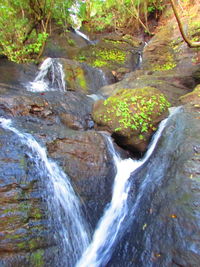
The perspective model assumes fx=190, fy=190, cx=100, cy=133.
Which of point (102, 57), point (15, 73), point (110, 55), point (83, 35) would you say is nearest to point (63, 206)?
point (15, 73)

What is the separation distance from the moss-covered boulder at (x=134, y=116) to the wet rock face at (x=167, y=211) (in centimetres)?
120

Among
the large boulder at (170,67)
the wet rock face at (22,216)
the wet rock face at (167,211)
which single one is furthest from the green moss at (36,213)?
the large boulder at (170,67)

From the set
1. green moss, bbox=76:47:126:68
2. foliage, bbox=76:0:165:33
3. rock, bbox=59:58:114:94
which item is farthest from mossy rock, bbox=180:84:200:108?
foliage, bbox=76:0:165:33

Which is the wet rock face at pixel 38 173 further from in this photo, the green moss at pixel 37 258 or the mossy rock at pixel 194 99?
the mossy rock at pixel 194 99

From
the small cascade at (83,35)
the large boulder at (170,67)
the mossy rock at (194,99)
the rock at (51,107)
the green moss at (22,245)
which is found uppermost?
the small cascade at (83,35)

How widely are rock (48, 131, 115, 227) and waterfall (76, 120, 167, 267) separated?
143 mm

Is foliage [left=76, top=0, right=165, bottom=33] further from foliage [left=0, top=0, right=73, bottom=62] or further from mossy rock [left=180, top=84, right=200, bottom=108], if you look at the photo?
mossy rock [left=180, top=84, right=200, bottom=108]

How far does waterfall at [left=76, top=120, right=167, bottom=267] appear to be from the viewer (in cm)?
294

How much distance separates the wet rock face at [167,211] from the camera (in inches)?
86.1

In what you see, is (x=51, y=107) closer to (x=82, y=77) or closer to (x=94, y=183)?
(x=94, y=183)

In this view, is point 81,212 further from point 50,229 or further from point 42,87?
point 42,87

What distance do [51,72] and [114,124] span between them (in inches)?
179

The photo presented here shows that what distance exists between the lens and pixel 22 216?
2611mm

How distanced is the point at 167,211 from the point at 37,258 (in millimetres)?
1841
